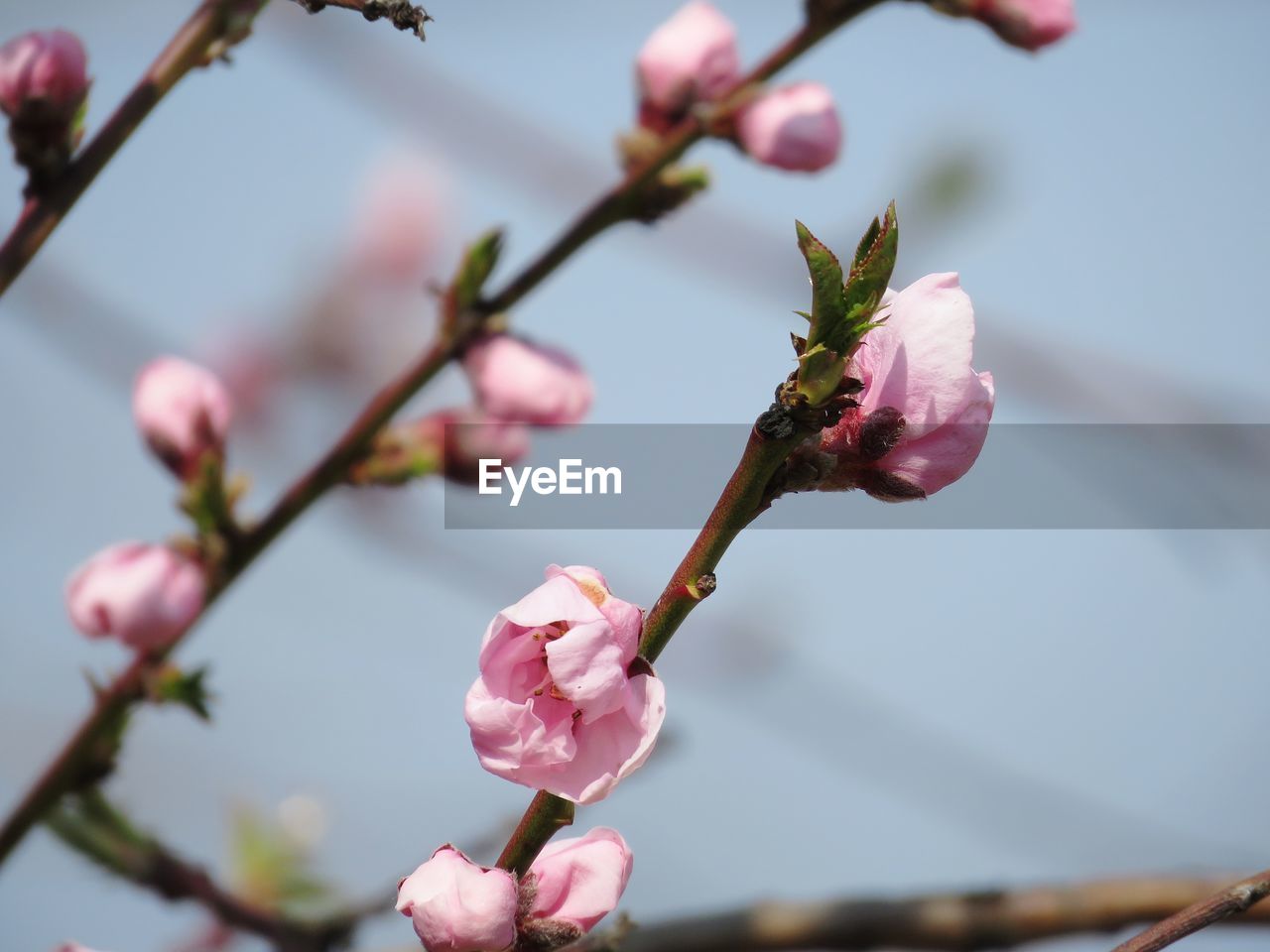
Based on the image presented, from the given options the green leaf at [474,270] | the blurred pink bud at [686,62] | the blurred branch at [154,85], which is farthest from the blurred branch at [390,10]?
the blurred pink bud at [686,62]

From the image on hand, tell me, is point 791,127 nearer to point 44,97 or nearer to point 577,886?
point 44,97

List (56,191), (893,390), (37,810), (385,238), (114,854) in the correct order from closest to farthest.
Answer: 1. (893,390)
2. (56,191)
3. (37,810)
4. (114,854)
5. (385,238)

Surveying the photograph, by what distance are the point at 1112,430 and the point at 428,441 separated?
91 cm

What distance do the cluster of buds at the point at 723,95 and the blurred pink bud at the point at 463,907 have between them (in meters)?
0.78

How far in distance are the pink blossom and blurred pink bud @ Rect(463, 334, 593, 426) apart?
60 cm

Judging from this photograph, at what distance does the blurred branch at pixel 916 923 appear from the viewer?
47.4 inches

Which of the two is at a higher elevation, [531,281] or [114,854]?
[531,281]

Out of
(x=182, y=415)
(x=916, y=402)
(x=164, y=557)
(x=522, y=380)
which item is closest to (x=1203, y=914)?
(x=916, y=402)

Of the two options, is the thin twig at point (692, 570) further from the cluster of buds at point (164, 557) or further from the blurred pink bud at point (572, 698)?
the cluster of buds at point (164, 557)

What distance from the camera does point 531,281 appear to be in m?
1.19

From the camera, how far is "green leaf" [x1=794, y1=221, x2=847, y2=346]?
1.79ft

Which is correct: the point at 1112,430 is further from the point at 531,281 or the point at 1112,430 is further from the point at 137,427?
the point at 137,427

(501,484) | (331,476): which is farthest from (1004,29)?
(331,476)

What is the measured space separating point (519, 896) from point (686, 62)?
89 centimetres
